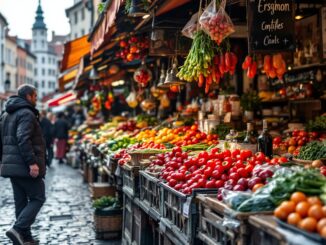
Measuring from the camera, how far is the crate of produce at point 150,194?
18.7 feet

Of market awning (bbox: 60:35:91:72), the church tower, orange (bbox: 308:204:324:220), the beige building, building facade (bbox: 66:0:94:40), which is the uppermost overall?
the church tower

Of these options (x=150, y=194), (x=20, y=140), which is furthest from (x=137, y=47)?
(x=150, y=194)

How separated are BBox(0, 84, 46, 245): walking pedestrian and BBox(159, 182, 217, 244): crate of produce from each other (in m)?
2.33

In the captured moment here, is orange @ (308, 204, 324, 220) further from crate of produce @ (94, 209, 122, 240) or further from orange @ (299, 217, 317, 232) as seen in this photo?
crate of produce @ (94, 209, 122, 240)

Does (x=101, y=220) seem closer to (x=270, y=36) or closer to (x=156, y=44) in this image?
(x=156, y=44)

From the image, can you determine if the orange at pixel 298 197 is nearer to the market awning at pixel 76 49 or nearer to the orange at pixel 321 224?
the orange at pixel 321 224

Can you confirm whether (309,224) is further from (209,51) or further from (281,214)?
(209,51)

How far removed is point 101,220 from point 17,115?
82.6 inches

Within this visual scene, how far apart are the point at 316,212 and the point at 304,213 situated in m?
0.10

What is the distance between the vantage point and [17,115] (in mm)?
7137

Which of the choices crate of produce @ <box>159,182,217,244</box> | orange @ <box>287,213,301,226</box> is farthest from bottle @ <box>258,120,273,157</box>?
orange @ <box>287,213,301,226</box>

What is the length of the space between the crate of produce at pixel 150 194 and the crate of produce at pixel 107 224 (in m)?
1.72

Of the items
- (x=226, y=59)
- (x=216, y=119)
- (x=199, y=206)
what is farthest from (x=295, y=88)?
(x=199, y=206)

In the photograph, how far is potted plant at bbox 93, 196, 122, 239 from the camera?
8156 mm
